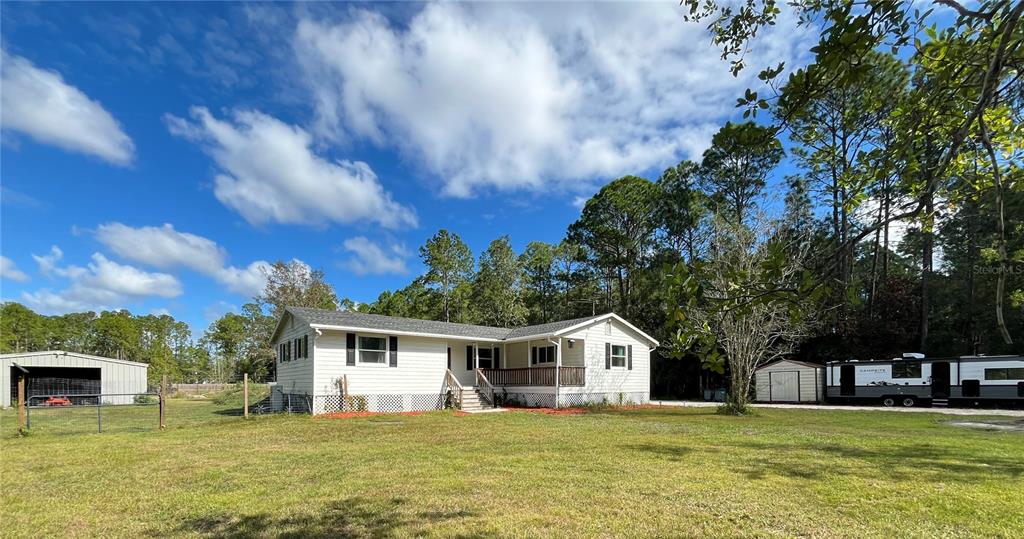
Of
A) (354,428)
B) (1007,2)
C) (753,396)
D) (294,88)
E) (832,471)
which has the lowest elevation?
(753,396)

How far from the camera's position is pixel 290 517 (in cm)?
495

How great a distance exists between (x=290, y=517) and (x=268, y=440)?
635cm

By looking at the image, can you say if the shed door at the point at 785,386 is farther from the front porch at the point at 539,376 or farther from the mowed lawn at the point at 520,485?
the mowed lawn at the point at 520,485

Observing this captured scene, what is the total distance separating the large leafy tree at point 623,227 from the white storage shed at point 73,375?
29.8 metres

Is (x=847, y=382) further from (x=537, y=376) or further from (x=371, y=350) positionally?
(x=371, y=350)

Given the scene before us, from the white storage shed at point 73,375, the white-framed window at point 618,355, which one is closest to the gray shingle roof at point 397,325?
the white-framed window at point 618,355

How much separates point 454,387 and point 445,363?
106 cm

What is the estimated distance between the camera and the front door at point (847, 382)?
23297 mm

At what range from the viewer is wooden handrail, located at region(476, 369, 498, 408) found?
20719 millimetres

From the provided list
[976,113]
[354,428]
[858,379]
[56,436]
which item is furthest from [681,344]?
[858,379]

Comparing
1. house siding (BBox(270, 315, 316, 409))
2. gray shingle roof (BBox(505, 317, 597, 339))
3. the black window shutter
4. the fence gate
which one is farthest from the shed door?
the fence gate

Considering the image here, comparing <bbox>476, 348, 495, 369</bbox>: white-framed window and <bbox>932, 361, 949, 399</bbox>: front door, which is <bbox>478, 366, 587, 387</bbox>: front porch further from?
<bbox>932, 361, 949, 399</bbox>: front door

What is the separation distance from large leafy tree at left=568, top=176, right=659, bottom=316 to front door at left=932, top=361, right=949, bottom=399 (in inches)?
651

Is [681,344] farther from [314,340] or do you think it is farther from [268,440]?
[314,340]
